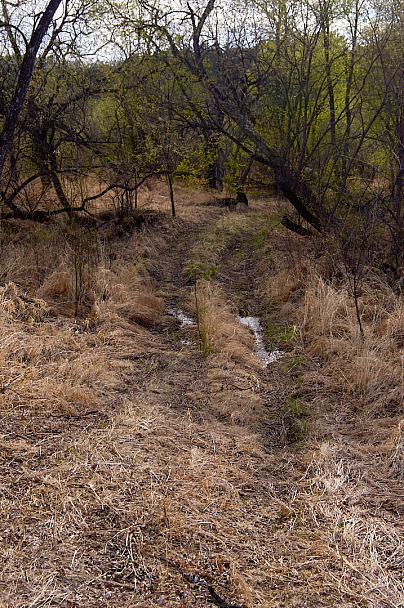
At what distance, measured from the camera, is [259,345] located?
5.95 m

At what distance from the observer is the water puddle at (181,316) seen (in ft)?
21.7

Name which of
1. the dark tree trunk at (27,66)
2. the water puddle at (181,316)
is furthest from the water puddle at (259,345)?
the dark tree trunk at (27,66)

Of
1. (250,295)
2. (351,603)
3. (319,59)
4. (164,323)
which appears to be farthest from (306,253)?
(351,603)

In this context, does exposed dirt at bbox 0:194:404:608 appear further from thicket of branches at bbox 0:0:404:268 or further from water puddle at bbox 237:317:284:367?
thicket of branches at bbox 0:0:404:268

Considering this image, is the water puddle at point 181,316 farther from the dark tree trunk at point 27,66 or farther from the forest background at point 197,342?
the dark tree trunk at point 27,66

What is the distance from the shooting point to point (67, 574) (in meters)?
2.30

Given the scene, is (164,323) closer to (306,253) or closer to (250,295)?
(250,295)

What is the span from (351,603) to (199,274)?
21.7 ft

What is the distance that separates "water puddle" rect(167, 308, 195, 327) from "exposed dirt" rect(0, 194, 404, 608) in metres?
1.24

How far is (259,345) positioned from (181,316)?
4.55 feet

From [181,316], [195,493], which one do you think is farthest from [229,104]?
[195,493]

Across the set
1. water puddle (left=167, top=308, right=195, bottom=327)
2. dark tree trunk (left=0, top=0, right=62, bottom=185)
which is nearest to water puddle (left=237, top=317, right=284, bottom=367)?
water puddle (left=167, top=308, right=195, bottom=327)

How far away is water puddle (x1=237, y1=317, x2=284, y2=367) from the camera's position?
554 centimetres

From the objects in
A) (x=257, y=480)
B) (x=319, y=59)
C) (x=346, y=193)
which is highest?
(x=319, y=59)
